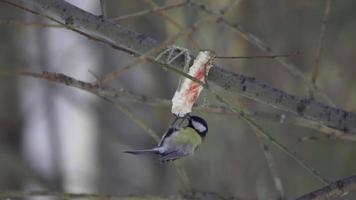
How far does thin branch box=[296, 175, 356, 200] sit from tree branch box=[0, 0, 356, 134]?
162mm

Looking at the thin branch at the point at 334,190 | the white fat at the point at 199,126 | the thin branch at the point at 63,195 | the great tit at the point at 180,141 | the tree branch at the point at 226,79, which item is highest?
the tree branch at the point at 226,79

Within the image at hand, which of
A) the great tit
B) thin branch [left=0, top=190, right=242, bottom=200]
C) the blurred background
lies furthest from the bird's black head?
the blurred background

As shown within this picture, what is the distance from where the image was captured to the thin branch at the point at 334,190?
1.39 m

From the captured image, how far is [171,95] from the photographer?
4598mm

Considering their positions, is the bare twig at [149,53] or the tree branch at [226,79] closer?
the bare twig at [149,53]

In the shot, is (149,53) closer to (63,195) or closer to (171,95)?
(63,195)

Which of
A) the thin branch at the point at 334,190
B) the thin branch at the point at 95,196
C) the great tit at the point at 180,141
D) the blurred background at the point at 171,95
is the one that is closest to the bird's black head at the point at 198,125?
the great tit at the point at 180,141

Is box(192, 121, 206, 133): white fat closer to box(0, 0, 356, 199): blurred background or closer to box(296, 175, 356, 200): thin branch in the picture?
box(296, 175, 356, 200): thin branch

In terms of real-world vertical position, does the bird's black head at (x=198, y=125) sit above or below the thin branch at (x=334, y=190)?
above

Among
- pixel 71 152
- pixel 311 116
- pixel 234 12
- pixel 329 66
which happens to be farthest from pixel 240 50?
pixel 71 152

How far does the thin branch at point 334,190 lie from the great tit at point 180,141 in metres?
0.31

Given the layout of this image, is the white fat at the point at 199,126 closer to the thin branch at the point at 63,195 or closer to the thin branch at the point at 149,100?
the thin branch at the point at 149,100

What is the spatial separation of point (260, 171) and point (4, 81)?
225cm

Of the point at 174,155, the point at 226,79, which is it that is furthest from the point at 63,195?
the point at 226,79
